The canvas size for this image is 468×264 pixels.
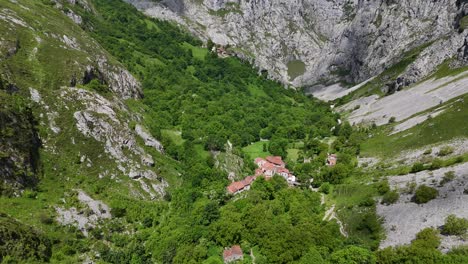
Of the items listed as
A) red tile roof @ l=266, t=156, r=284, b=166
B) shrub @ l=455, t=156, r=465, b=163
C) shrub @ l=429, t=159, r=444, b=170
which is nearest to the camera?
shrub @ l=455, t=156, r=465, b=163

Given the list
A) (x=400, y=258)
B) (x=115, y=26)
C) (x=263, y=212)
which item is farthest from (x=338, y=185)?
(x=115, y=26)

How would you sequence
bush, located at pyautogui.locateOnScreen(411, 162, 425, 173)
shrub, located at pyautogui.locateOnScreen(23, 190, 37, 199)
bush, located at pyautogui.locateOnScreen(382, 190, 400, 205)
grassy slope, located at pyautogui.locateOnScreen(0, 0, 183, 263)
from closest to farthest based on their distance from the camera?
grassy slope, located at pyautogui.locateOnScreen(0, 0, 183, 263) < bush, located at pyautogui.locateOnScreen(382, 190, 400, 205) < shrub, located at pyautogui.locateOnScreen(23, 190, 37, 199) < bush, located at pyautogui.locateOnScreen(411, 162, 425, 173)

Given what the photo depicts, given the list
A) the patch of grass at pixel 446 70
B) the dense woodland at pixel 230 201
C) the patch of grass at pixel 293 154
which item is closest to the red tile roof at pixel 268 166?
the dense woodland at pixel 230 201

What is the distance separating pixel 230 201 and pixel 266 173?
24.2 m

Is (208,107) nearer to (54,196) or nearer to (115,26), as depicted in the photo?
(54,196)

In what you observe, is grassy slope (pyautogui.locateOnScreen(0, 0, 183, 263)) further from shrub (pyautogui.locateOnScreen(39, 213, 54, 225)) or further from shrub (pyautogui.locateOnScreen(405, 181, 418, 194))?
shrub (pyautogui.locateOnScreen(405, 181, 418, 194))

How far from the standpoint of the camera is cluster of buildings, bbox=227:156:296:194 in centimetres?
8144

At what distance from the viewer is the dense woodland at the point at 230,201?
2115 inches

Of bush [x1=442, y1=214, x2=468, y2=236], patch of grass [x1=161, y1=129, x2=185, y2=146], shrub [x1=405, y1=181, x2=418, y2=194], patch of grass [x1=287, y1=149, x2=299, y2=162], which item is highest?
bush [x1=442, y1=214, x2=468, y2=236]

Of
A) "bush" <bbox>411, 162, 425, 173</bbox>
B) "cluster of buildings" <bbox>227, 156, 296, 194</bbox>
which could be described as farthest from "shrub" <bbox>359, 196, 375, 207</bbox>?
"cluster of buildings" <bbox>227, 156, 296, 194</bbox>

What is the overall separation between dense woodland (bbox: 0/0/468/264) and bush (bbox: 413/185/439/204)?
5149 millimetres

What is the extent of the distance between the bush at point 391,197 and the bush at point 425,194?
10.8 feet

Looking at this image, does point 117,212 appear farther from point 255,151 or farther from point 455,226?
point 455,226

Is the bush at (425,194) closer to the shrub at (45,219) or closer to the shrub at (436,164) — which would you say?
the shrub at (436,164)
